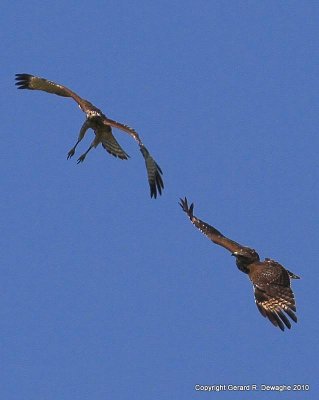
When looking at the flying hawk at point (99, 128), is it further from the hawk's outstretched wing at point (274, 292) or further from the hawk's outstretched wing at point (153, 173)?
the hawk's outstretched wing at point (274, 292)

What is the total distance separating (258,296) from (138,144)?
131 inches

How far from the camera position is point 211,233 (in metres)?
18.7

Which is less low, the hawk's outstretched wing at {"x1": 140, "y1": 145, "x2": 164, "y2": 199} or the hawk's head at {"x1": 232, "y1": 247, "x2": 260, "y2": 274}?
the hawk's outstretched wing at {"x1": 140, "y1": 145, "x2": 164, "y2": 199}

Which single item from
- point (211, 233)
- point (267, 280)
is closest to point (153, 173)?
point (211, 233)

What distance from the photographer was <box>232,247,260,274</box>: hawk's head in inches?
686

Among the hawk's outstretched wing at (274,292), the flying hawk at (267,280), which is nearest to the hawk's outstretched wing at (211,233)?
the flying hawk at (267,280)

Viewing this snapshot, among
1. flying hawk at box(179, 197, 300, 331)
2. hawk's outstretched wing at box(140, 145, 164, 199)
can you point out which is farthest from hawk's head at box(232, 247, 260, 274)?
hawk's outstretched wing at box(140, 145, 164, 199)

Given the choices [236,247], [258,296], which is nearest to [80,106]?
[236,247]

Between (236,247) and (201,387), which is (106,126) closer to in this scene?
(236,247)

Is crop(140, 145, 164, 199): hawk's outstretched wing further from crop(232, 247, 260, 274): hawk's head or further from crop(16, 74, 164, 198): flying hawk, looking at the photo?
crop(232, 247, 260, 274): hawk's head

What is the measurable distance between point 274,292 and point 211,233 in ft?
8.60

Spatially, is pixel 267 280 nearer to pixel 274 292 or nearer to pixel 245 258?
pixel 274 292

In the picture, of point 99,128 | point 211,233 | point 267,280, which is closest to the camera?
point 267,280

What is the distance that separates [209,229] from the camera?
18.8 meters
